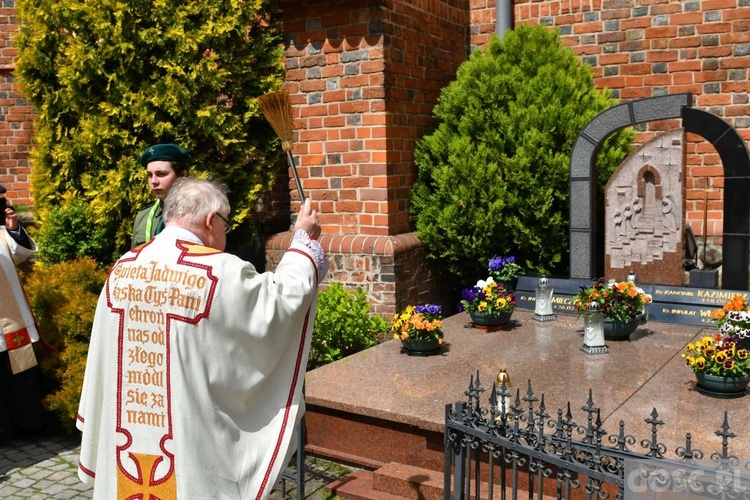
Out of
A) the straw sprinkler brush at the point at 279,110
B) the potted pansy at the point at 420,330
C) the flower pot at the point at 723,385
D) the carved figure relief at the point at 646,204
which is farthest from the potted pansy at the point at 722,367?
the straw sprinkler brush at the point at 279,110

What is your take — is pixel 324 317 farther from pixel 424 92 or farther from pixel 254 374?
pixel 254 374

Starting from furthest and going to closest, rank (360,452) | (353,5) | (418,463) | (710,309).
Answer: (353,5), (710,309), (360,452), (418,463)

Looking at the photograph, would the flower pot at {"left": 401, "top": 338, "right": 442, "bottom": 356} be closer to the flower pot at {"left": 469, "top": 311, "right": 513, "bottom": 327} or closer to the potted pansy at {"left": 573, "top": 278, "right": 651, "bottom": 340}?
the flower pot at {"left": 469, "top": 311, "right": 513, "bottom": 327}

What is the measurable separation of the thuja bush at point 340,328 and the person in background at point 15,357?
2.06 meters

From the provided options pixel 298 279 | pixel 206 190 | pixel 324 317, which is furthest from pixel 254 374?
pixel 324 317

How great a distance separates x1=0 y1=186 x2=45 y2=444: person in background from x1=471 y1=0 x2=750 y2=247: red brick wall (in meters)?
5.67

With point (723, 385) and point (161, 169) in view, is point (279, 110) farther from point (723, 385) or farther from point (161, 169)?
point (723, 385)

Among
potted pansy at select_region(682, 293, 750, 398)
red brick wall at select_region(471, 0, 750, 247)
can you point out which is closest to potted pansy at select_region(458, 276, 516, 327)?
potted pansy at select_region(682, 293, 750, 398)

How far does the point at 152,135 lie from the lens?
6.87 meters

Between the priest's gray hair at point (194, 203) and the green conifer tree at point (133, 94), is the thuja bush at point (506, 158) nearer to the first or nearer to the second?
the green conifer tree at point (133, 94)

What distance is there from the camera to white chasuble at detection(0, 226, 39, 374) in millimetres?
5246

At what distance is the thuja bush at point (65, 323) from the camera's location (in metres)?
5.31

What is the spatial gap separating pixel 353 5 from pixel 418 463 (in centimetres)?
433

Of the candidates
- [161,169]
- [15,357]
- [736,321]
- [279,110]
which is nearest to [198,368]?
[279,110]
